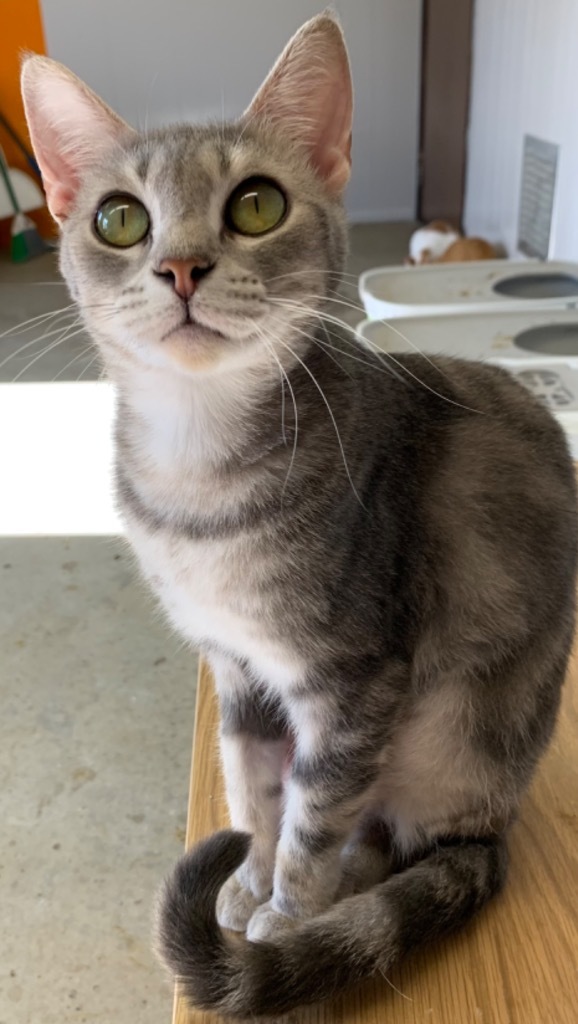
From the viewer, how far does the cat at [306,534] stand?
0.65m

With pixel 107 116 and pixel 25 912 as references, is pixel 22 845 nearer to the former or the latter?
pixel 25 912

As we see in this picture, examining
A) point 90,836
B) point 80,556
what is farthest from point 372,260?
point 90,836

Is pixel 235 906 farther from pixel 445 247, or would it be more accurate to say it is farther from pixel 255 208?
pixel 445 247

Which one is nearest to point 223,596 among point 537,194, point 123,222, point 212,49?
point 123,222

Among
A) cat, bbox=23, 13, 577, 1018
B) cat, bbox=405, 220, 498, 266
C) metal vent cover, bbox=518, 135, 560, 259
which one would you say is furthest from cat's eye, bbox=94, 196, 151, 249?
cat, bbox=405, 220, 498, 266

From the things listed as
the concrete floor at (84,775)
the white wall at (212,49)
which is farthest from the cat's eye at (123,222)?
the white wall at (212,49)

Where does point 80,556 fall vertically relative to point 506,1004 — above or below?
below

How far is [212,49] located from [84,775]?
131 inches

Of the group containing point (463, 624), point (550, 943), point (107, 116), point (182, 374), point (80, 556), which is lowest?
point (80, 556)

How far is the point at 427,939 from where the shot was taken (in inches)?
27.2

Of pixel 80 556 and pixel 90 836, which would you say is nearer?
pixel 90 836

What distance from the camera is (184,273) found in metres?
0.62

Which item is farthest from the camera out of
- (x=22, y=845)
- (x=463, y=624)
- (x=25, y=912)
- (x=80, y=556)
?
(x=80, y=556)

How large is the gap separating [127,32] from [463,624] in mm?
3813
